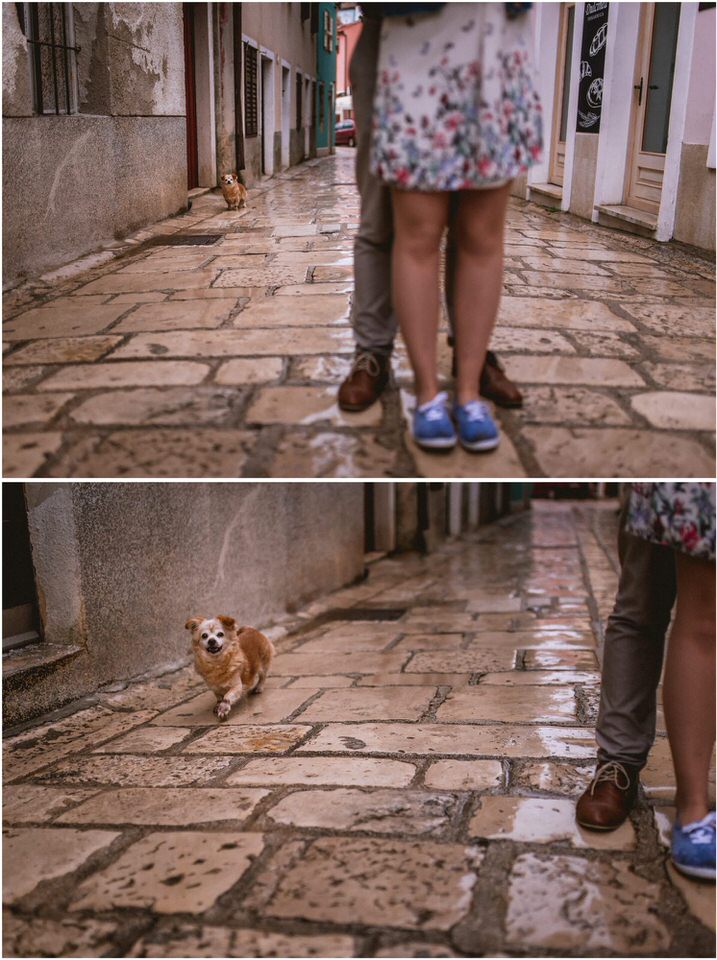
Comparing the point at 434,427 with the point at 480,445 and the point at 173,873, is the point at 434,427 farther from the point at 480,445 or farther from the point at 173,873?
the point at 173,873

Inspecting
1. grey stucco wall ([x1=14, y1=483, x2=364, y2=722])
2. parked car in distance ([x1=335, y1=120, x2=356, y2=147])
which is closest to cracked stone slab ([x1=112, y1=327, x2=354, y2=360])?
grey stucco wall ([x1=14, y1=483, x2=364, y2=722])

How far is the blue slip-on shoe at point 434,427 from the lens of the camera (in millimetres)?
2639

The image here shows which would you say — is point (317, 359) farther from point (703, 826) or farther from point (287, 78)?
point (287, 78)

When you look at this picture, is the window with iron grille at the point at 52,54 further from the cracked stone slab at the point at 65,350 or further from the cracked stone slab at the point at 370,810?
the cracked stone slab at the point at 370,810

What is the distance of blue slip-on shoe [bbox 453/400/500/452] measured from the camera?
2645 mm

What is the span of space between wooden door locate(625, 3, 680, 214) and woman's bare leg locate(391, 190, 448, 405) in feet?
20.1

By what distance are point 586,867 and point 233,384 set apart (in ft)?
6.18

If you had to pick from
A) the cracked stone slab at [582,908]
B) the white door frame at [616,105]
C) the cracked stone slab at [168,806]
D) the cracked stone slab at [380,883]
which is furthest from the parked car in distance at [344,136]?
the cracked stone slab at [582,908]

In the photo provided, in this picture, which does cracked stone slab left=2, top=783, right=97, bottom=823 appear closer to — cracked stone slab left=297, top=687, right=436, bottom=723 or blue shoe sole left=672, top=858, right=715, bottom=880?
cracked stone slab left=297, top=687, right=436, bottom=723

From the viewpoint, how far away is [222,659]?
3818 mm

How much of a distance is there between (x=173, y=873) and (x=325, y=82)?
30.7 metres

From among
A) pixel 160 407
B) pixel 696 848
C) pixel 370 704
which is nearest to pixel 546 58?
pixel 370 704

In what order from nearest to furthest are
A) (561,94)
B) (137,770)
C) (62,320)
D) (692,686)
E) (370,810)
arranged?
1. (692,686)
2. (370,810)
3. (137,770)
4. (62,320)
5. (561,94)

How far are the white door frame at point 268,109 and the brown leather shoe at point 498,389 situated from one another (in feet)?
44.2
